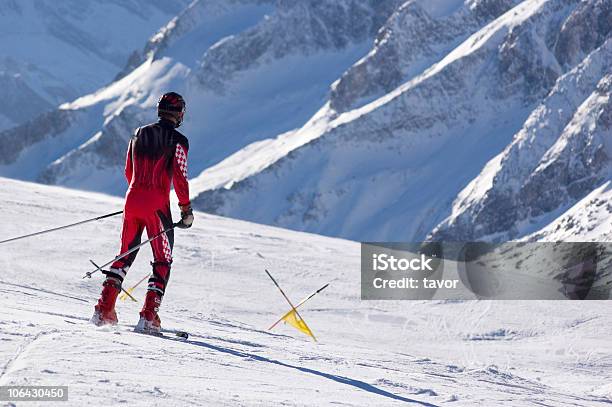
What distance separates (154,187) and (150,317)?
106 centimetres

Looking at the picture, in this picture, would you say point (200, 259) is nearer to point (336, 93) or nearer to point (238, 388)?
point (238, 388)

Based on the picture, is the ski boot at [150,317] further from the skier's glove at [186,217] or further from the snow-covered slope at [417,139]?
the snow-covered slope at [417,139]

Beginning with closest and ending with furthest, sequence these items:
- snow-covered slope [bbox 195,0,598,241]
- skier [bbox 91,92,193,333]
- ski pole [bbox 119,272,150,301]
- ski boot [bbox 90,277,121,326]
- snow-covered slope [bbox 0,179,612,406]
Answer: snow-covered slope [bbox 0,179,612,406] < ski boot [bbox 90,277,121,326] < skier [bbox 91,92,193,333] < ski pole [bbox 119,272,150,301] < snow-covered slope [bbox 195,0,598,241]

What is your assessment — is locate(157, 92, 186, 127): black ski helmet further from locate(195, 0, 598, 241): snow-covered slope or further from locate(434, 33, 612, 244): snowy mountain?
locate(195, 0, 598, 241): snow-covered slope

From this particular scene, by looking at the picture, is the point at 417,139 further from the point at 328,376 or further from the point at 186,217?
the point at 328,376

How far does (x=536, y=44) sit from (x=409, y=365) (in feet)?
557

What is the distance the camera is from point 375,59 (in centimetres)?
19638

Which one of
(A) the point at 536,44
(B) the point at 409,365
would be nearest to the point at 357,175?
(A) the point at 536,44

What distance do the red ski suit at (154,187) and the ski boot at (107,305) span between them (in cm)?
A: 9

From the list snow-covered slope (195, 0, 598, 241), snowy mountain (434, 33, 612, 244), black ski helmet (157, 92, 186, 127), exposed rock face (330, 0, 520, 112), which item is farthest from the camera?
exposed rock face (330, 0, 520, 112)

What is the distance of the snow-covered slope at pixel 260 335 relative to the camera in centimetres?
883

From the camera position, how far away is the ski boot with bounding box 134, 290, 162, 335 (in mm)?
11195

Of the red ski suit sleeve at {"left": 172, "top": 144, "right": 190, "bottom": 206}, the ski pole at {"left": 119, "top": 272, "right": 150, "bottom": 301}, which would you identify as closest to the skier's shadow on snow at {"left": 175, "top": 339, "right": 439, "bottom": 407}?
the red ski suit sleeve at {"left": 172, "top": 144, "right": 190, "bottom": 206}

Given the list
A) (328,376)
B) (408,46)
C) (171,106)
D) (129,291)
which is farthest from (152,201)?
(408,46)
